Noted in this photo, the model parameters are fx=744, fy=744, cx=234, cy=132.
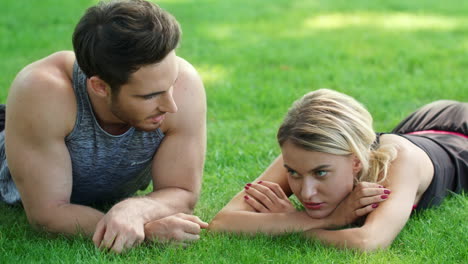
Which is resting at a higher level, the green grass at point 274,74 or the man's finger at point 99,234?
the man's finger at point 99,234

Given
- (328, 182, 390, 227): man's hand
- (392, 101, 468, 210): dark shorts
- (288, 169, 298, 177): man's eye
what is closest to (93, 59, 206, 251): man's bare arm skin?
(288, 169, 298, 177): man's eye

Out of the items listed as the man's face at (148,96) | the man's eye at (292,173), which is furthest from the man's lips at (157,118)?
the man's eye at (292,173)

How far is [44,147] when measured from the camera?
12.4 feet

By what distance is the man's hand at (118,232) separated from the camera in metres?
3.59

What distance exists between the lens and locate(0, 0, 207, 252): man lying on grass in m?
3.54

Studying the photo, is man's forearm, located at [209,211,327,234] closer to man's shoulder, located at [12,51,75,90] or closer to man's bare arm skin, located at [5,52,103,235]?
man's bare arm skin, located at [5,52,103,235]

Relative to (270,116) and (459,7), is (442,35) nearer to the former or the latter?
(459,7)

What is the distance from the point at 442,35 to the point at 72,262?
6801 mm

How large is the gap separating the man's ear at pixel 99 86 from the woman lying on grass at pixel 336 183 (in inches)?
36.0

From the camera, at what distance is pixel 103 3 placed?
3.65 meters

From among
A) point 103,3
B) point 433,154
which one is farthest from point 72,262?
point 433,154

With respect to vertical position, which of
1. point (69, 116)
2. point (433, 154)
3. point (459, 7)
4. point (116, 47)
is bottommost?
point (459, 7)

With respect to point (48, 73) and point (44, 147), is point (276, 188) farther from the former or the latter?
point (48, 73)

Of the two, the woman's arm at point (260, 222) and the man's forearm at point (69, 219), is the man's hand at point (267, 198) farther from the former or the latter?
the man's forearm at point (69, 219)
